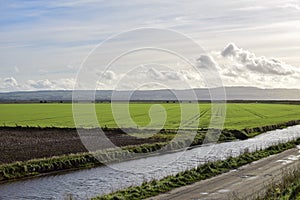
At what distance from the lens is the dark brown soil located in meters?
30.8

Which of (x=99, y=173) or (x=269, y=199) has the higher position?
(x=269, y=199)

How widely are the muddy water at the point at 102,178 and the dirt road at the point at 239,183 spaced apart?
140 inches

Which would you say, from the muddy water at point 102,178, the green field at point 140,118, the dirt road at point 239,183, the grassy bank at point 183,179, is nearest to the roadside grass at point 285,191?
the dirt road at point 239,183

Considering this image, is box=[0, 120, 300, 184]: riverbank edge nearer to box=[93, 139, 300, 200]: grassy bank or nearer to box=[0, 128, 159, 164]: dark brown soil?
box=[0, 128, 159, 164]: dark brown soil

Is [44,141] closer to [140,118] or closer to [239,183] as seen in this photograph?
[239,183]

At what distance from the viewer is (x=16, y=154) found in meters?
30.3

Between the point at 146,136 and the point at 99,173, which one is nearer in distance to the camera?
the point at 99,173

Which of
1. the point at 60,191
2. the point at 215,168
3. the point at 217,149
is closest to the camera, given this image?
the point at 60,191

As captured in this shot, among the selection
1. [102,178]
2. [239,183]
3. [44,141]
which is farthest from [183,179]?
[44,141]

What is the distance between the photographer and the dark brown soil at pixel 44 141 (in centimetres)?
3077

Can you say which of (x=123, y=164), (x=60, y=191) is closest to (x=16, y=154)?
(x=123, y=164)

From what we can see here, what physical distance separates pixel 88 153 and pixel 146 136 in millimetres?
12953

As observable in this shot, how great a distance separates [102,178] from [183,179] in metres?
5.14

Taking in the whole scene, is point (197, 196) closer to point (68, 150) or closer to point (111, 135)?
point (68, 150)
